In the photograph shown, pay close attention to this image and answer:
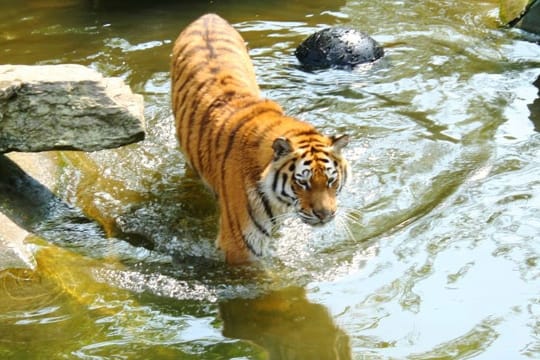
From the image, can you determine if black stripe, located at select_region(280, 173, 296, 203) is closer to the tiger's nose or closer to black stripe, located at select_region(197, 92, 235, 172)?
the tiger's nose

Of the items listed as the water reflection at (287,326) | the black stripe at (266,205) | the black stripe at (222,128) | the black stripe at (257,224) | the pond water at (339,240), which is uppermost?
the black stripe at (222,128)

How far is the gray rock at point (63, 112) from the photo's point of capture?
15.6 ft

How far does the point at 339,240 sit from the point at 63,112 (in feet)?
5.64

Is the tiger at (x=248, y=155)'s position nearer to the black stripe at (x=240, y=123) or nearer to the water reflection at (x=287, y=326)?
the black stripe at (x=240, y=123)

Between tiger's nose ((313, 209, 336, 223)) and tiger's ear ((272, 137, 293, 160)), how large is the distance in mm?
317

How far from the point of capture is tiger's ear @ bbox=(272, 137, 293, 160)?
13.3 feet

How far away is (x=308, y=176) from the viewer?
160 inches

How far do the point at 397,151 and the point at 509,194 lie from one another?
899 mm

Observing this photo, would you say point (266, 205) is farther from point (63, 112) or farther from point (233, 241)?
point (63, 112)

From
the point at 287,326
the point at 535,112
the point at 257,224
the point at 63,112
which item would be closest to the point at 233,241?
the point at 257,224

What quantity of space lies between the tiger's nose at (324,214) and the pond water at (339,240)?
460 mm

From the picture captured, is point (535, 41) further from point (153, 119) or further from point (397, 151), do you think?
point (153, 119)

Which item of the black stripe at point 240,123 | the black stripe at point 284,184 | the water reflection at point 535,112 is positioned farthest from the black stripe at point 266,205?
the water reflection at point 535,112

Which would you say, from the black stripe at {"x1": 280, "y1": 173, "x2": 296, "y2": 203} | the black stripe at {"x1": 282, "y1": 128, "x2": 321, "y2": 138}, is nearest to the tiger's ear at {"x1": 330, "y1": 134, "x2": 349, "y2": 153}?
the black stripe at {"x1": 282, "y1": 128, "x2": 321, "y2": 138}
